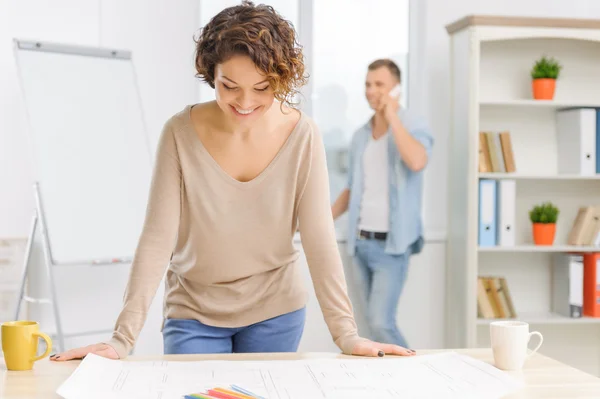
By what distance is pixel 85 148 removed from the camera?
11.0 ft

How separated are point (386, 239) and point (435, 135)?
73 centimetres

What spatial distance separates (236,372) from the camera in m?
1.35

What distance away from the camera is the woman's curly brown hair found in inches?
59.2

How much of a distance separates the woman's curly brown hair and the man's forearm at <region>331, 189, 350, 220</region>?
89.1 inches

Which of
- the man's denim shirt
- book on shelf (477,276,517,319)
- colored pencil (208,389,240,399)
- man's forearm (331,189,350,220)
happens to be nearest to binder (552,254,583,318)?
book on shelf (477,276,517,319)

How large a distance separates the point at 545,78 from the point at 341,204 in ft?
3.84

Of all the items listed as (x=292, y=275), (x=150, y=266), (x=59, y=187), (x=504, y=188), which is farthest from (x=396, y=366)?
(x=504, y=188)

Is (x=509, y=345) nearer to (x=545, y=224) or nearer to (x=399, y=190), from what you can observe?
(x=399, y=190)

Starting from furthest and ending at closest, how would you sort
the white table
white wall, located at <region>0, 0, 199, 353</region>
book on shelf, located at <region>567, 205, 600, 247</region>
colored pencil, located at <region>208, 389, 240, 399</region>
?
book on shelf, located at <region>567, 205, 600, 247</region>
white wall, located at <region>0, 0, 199, 353</region>
the white table
colored pencil, located at <region>208, 389, 240, 399</region>

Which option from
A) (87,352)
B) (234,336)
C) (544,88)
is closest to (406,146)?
(544,88)

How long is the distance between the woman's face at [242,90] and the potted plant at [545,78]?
2612 millimetres

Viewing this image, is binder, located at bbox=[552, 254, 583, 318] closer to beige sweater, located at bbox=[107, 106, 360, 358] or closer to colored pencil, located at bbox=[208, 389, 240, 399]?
beige sweater, located at bbox=[107, 106, 360, 358]

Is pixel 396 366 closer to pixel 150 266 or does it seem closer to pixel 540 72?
pixel 150 266

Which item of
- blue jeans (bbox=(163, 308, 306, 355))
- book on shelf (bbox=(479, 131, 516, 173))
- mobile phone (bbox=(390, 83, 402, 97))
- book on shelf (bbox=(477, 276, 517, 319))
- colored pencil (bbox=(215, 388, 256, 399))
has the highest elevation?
mobile phone (bbox=(390, 83, 402, 97))
